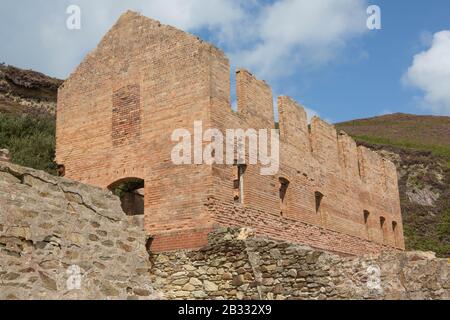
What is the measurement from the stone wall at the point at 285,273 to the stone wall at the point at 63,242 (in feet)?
15.9

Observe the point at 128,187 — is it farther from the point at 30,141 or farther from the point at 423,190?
the point at 423,190

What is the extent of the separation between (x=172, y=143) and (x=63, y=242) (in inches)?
313

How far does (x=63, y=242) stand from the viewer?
6656mm

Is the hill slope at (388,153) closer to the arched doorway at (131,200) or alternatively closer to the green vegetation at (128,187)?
the green vegetation at (128,187)

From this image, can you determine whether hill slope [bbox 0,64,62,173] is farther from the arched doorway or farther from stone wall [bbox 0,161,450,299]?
stone wall [bbox 0,161,450,299]

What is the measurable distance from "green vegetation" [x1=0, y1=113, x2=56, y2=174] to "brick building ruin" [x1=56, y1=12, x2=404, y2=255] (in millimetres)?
6290

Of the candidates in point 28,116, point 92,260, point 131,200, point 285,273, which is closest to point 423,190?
point 28,116

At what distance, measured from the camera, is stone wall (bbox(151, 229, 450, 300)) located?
32.3 feet

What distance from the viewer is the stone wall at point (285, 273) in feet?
32.3

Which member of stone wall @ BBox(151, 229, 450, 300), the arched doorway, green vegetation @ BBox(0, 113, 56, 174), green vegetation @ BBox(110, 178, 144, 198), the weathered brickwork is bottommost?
stone wall @ BBox(151, 229, 450, 300)

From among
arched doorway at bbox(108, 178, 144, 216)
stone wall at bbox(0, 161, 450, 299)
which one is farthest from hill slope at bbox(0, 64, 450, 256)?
stone wall at bbox(0, 161, 450, 299)

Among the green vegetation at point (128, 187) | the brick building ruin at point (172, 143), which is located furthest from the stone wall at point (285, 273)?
the green vegetation at point (128, 187)

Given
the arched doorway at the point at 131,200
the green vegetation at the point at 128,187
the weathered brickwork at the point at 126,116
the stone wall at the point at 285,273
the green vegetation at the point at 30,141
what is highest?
the green vegetation at the point at 30,141

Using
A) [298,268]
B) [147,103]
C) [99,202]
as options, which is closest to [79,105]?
[147,103]
